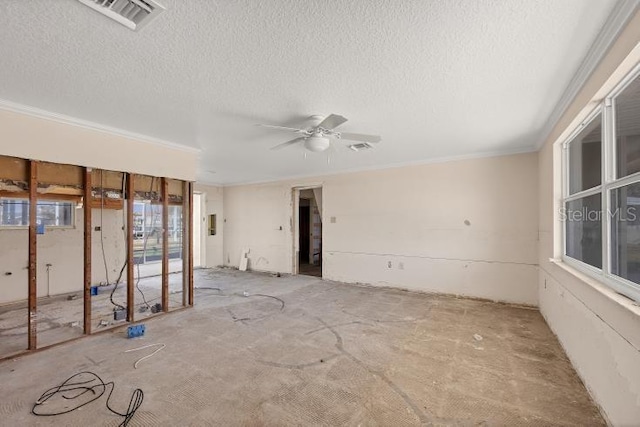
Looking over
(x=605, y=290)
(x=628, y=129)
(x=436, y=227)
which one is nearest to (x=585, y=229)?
(x=605, y=290)

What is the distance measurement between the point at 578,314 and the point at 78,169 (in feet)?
17.7

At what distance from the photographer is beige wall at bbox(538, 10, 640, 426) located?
61.4 inches

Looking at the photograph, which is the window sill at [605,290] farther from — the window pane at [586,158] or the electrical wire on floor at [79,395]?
the electrical wire on floor at [79,395]

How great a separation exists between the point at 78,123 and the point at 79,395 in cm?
282

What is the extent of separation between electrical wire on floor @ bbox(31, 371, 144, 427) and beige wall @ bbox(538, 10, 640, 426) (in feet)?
10.3

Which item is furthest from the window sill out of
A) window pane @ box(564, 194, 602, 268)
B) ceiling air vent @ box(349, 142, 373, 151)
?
ceiling air vent @ box(349, 142, 373, 151)

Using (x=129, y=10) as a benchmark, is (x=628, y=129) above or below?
below

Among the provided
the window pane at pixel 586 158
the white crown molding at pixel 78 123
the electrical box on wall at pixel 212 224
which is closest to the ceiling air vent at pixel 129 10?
the white crown molding at pixel 78 123

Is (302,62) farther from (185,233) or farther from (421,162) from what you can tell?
(421,162)

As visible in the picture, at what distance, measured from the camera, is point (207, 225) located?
26.6 feet

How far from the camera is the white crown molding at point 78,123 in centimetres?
271

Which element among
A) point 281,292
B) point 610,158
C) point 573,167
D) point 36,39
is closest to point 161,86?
point 36,39

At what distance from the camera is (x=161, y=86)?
2.37m

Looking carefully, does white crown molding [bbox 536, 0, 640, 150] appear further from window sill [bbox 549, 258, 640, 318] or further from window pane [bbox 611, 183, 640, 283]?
window sill [bbox 549, 258, 640, 318]
